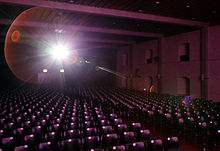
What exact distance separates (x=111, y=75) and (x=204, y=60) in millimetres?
18532

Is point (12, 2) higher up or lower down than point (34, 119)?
higher up

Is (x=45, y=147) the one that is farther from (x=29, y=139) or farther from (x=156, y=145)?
(x=156, y=145)

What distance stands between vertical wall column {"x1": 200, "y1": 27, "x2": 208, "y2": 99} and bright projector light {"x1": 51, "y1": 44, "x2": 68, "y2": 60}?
1819cm

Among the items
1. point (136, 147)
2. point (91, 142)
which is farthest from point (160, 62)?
point (136, 147)

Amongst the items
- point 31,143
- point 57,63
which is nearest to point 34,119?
point 31,143

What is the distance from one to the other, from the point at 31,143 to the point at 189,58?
16.3m

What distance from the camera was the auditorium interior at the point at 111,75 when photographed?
6684 mm

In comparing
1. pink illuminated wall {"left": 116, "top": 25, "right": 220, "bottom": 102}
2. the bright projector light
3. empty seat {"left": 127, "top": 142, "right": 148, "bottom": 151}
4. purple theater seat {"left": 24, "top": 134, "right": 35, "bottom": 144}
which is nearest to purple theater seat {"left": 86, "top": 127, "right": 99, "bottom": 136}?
purple theater seat {"left": 24, "top": 134, "right": 35, "bottom": 144}

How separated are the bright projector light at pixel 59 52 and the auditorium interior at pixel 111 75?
0.17 m

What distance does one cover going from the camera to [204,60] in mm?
16125

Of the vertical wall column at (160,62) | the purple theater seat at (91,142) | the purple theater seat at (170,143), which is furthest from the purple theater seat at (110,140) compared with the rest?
the vertical wall column at (160,62)

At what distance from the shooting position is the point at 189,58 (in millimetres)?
18094

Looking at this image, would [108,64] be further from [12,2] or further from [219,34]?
[12,2]

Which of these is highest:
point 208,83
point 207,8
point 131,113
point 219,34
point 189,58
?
point 207,8
